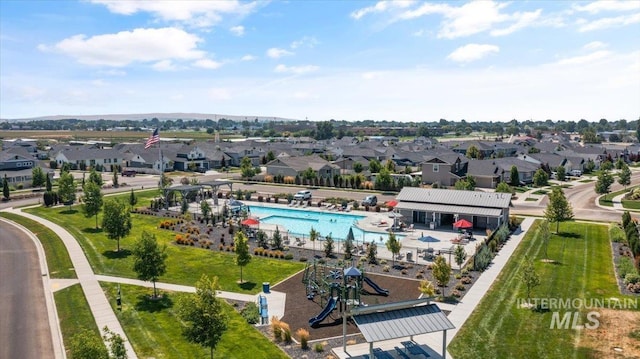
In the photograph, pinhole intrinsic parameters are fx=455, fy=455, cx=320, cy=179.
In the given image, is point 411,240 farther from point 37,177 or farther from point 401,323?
point 37,177

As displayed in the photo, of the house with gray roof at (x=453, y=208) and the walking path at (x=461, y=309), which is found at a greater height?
the house with gray roof at (x=453, y=208)

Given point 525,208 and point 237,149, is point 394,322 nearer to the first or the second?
point 525,208

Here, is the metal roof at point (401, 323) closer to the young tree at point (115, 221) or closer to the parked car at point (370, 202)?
the young tree at point (115, 221)

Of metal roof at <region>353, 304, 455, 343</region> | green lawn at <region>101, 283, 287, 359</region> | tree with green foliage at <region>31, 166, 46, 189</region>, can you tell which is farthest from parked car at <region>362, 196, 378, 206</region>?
tree with green foliage at <region>31, 166, 46, 189</region>

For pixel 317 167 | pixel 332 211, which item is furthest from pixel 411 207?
pixel 317 167

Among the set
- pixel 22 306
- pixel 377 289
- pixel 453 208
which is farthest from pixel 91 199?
pixel 453 208

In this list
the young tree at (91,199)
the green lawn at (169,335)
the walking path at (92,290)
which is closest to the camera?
the green lawn at (169,335)

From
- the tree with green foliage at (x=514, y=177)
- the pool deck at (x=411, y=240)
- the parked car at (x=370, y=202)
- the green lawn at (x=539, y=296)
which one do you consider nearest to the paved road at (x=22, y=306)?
the pool deck at (x=411, y=240)
